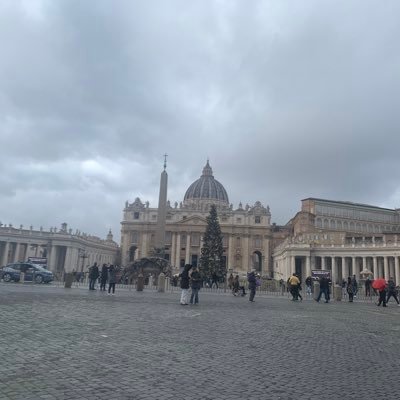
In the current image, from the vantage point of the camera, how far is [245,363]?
23.3 ft

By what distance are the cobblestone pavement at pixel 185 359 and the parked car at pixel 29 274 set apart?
24062 millimetres

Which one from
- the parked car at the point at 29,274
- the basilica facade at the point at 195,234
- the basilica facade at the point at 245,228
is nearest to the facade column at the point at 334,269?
the basilica facade at the point at 245,228

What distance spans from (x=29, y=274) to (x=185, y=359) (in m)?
32.3

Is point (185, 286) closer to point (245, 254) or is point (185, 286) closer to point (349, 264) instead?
point (349, 264)

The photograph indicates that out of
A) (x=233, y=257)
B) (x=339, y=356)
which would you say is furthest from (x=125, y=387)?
(x=233, y=257)

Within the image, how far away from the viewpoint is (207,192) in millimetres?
130000

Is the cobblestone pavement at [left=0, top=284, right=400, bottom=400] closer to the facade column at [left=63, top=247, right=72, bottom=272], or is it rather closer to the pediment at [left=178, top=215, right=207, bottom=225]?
the facade column at [left=63, top=247, right=72, bottom=272]

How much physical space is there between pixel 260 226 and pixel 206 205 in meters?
18.6

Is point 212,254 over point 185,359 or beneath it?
over

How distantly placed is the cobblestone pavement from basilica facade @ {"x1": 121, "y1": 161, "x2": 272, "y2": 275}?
96.3 meters

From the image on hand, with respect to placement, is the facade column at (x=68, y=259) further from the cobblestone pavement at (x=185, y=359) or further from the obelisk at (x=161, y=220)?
the cobblestone pavement at (x=185, y=359)

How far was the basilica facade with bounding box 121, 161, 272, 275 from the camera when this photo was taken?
4281 inches

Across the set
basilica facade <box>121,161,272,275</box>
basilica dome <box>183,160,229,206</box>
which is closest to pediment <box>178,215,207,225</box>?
basilica facade <box>121,161,272,275</box>

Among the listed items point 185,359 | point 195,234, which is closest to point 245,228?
point 195,234
